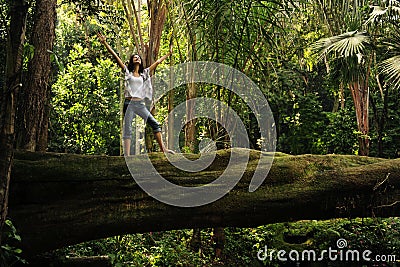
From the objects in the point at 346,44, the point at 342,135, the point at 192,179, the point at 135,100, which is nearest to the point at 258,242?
the point at 192,179

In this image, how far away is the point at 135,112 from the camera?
5316 millimetres

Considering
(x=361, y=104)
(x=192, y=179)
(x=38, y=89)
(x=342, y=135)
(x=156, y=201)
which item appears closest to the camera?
(x=156, y=201)

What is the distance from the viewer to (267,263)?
23.4 ft

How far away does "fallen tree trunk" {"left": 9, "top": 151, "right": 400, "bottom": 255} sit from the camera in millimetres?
4461

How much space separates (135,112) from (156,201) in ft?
3.94

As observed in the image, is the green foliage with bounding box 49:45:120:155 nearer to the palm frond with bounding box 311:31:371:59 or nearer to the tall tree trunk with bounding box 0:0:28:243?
the palm frond with bounding box 311:31:371:59

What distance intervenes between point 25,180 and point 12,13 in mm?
1760

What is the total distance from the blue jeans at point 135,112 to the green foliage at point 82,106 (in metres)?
8.10

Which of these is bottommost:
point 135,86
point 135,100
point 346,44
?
point 135,100

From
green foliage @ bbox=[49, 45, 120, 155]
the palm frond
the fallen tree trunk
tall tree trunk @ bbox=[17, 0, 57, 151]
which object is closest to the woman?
the fallen tree trunk

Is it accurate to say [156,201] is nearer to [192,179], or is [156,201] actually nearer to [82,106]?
[192,179]

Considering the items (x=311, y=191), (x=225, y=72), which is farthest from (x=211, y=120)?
(x=311, y=191)

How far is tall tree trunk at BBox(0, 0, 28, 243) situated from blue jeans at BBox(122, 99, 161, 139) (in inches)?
77.0

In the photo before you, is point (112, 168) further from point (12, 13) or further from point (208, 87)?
point (208, 87)
